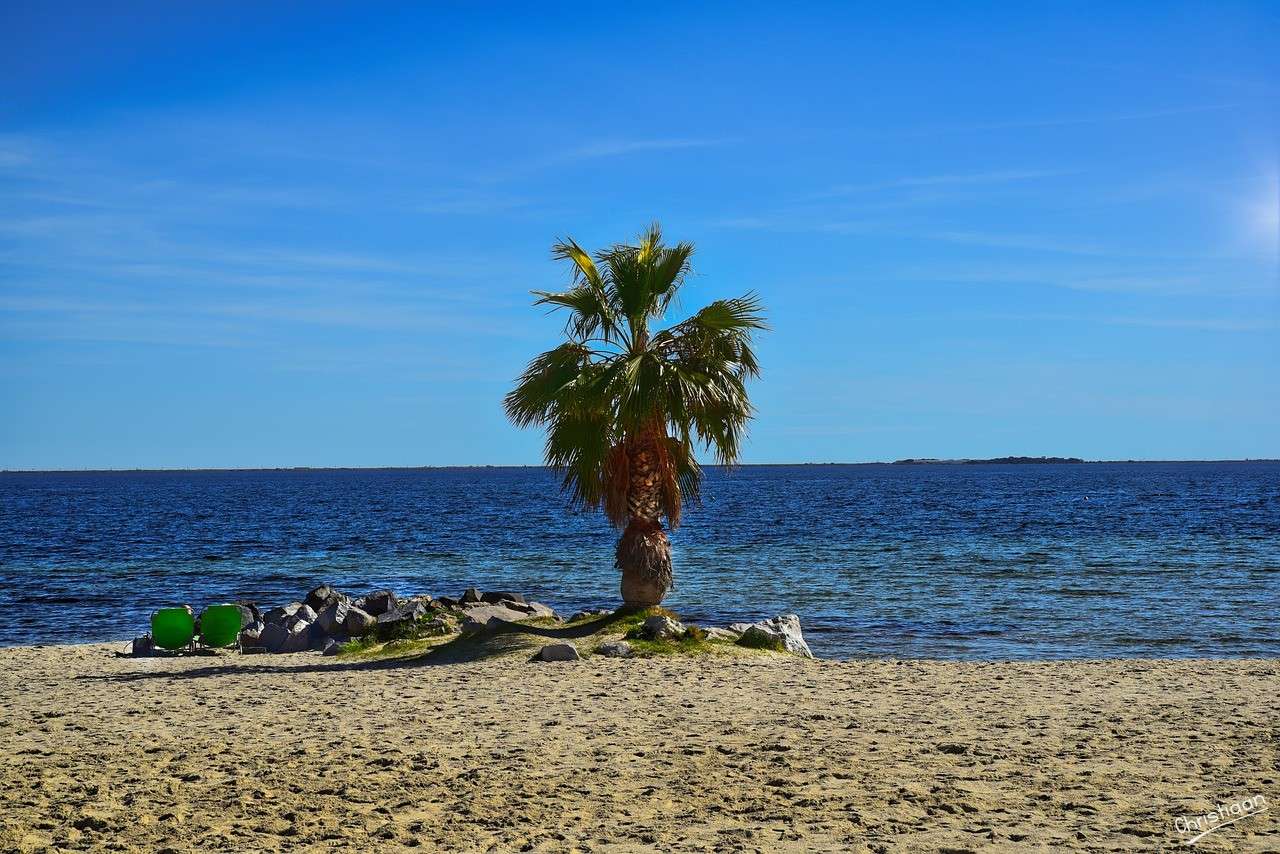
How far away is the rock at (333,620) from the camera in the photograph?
2231 cm

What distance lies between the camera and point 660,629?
18719 mm

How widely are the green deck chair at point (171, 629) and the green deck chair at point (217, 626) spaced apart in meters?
0.53

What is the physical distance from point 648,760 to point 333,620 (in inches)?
522

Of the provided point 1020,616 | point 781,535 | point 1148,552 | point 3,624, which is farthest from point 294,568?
point 1148,552

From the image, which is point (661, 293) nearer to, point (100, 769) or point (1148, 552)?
point (100, 769)

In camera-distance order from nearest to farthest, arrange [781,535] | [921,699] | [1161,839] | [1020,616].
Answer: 1. [1161,839]
2. [921,699]
3. [1020,616]
4. [781,535]

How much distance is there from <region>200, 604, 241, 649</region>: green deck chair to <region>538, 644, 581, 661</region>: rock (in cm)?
766

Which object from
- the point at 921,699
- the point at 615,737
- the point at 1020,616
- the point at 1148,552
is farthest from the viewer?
the point at 1148,552

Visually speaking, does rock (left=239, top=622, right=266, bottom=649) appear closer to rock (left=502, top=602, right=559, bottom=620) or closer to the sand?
rock (left=502, top=602, right=559, bottom=620)

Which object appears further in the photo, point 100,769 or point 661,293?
point 661,293

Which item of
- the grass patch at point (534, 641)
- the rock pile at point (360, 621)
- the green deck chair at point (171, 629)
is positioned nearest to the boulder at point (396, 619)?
the rock pile at point (360, 621)

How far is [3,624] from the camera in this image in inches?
1113

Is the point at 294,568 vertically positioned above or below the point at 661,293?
below

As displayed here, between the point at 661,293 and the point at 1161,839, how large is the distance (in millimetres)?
13548
